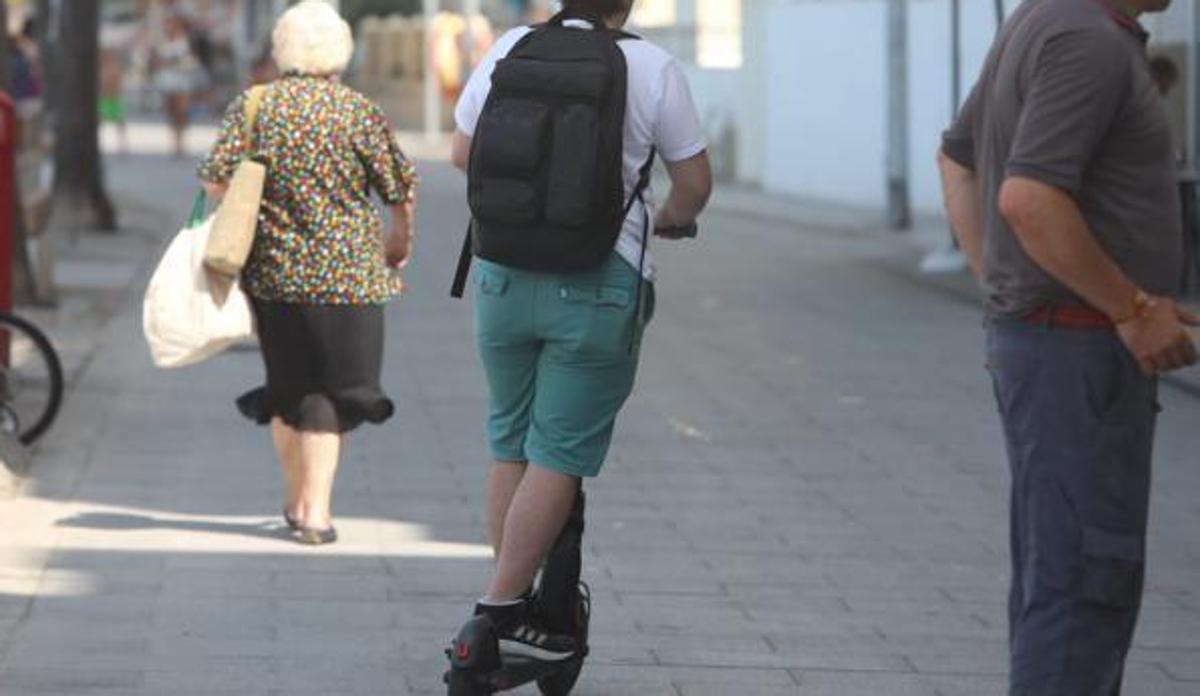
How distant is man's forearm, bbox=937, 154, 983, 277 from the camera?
5.15m

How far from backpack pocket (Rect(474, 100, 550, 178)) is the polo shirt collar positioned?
144cm

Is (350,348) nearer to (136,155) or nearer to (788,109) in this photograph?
(788,109)

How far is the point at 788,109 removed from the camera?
1126 inches

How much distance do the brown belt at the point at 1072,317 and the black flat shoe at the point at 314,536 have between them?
398 cm

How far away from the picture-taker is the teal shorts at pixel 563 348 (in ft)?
19.8

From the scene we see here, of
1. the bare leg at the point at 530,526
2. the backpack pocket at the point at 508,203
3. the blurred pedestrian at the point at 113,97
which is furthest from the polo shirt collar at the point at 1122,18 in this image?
the blurred pedestrian at the point at 113,97

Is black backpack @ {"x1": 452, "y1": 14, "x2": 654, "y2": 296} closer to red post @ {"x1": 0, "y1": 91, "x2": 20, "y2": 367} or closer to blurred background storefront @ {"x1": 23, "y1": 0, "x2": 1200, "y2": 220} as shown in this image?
red post @ {"x1": 0, "y1": 91, "x2": 20, "y2": 367}

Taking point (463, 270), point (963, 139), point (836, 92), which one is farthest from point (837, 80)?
point (963, 139)

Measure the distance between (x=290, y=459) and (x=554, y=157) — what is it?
2.99 metres

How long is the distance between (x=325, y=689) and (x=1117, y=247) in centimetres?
246

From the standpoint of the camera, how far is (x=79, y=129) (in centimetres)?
2242

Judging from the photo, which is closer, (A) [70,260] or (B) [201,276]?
(B) [201,276]

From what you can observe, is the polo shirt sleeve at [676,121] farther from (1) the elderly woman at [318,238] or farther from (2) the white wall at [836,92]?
(2) the white wall at [836,92]

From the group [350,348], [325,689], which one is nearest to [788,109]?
[350,348]
